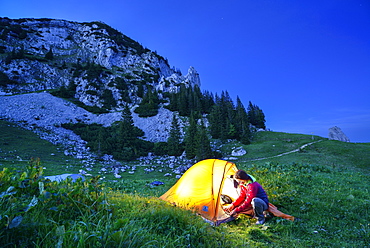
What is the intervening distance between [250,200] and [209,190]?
6.10 feet

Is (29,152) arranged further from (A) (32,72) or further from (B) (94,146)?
(A) (32,72)

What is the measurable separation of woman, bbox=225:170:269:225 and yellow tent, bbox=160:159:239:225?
563mm

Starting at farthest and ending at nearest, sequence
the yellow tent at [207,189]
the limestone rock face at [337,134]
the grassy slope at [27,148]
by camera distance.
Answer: the limestone rock face at [337,134], the grassy slope at [27,148], the yellow tent at [207,189]

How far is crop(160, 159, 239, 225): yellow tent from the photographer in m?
6.87

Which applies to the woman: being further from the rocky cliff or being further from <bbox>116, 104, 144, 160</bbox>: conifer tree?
the rocky cliff

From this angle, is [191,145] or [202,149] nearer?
[202,149]

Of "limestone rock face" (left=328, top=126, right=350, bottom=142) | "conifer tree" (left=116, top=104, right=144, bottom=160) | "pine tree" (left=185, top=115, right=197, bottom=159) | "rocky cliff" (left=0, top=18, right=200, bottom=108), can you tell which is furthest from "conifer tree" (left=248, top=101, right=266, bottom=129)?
"conifer tree" (left=116, top=104, right=144, bottom=160)

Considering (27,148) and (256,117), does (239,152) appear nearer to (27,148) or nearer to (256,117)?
(27,148)

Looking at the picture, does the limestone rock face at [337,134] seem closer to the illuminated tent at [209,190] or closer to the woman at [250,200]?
the illuminated tent at [209,190]

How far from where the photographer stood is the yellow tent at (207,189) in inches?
270

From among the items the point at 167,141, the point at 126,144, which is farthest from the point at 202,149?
the point at 126,144

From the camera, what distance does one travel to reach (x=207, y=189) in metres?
7.34

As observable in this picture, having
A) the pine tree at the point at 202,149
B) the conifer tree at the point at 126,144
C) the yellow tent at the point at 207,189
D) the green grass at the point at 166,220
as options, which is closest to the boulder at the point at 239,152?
the pine tree at the point at 202,149

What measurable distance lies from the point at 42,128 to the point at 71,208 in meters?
37.6
